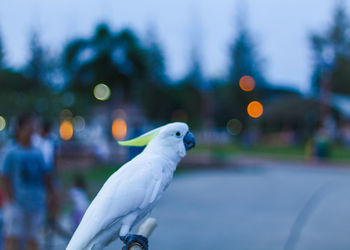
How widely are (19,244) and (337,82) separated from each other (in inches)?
1417

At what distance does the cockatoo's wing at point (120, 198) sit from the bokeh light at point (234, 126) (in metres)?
38.0

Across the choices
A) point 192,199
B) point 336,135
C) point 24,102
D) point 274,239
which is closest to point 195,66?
point 336,135

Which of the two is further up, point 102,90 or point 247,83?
point 247,83

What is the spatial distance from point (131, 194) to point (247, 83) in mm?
33439

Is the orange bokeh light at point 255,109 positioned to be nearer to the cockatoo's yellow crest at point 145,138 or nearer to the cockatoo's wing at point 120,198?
the cockatoo's yellow crest at point 145,138

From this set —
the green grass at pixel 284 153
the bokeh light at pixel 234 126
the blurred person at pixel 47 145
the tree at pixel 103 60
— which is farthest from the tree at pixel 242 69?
the blurred person at pixel 47 145


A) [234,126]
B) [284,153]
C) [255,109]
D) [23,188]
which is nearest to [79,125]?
[284,153]

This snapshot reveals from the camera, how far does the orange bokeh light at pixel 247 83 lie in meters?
33.5

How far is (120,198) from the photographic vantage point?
3.97ft

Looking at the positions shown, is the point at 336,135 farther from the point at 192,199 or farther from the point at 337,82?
the point at 192,199

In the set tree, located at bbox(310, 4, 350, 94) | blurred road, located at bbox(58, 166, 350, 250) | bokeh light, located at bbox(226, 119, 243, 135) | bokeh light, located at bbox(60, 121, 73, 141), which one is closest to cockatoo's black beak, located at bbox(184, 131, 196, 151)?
blurred road, located at bbox(58, 166, 350, 250)

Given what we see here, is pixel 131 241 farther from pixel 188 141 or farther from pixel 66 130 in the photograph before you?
pixel 66 130

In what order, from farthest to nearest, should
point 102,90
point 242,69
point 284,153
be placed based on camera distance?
point 242,69, point 284,153, point 102,90

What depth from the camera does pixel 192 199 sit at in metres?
7.93
